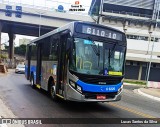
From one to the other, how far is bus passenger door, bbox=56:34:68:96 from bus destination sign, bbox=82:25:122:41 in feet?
3.01

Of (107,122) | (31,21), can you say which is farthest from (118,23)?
(107,122)

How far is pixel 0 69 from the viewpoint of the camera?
3550cm

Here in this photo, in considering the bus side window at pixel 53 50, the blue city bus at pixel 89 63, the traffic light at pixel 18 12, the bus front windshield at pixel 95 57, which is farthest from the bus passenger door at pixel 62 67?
the traffic light at pixel 18 12

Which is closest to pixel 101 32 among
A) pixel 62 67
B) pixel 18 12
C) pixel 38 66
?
pixel 62 67

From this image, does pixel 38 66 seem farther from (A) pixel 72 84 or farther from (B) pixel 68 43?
(A) pixel 72 84

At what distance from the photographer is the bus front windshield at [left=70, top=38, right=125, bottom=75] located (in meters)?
9.27

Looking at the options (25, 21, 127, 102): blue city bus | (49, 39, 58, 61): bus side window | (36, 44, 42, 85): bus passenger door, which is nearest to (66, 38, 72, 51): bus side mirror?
(25, 21, 127, 102): blue city bus

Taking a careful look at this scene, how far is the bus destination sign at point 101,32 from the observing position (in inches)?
384

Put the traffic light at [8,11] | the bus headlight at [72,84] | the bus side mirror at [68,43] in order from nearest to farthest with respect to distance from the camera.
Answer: the bus headlight at [72,84]
the bus side mirror at [68,43]
the traffic light at [8,11]

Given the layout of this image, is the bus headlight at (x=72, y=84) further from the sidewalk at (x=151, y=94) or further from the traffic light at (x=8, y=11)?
the traffic light at (x=8, y=11)

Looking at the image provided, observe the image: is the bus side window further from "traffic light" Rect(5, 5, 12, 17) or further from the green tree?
the green tree

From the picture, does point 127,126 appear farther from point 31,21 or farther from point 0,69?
point 31,21

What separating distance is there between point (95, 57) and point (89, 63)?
36 centimetres

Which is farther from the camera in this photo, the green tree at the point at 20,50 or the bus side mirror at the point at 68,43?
the green tree at the point at 20,50
